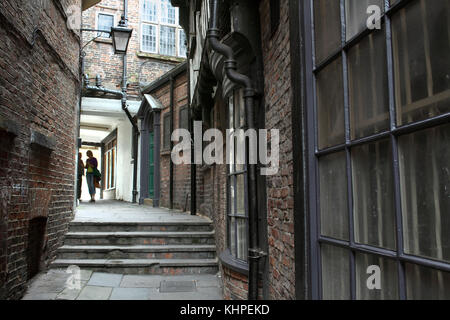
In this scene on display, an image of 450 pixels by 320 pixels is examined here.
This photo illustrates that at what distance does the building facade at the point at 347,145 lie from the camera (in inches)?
57.8

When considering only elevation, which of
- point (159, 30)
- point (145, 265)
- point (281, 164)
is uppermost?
point (159, 30)

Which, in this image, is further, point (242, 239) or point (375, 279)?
point (242, 239)

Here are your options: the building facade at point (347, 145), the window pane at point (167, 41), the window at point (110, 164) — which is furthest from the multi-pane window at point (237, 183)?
the window at point (110, 164)

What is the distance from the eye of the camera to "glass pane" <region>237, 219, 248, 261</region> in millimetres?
3987

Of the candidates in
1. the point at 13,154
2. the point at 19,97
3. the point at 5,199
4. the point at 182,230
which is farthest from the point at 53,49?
the point at 182,230

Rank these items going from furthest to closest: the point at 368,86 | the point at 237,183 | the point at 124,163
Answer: the point at 124,163 → the point at 237,183 → the point at 368,86

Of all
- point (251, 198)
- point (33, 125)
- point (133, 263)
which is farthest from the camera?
point (133, 263)

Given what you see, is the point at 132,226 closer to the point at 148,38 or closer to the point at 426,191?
the point at 426,191

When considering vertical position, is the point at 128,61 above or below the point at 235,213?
above

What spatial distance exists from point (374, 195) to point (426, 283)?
45 cm

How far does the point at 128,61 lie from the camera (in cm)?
1493

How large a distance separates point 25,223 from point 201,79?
326cm

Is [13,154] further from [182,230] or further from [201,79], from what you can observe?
[182,230]

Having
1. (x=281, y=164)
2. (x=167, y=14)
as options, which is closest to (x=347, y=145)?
(x=281, y=164)
